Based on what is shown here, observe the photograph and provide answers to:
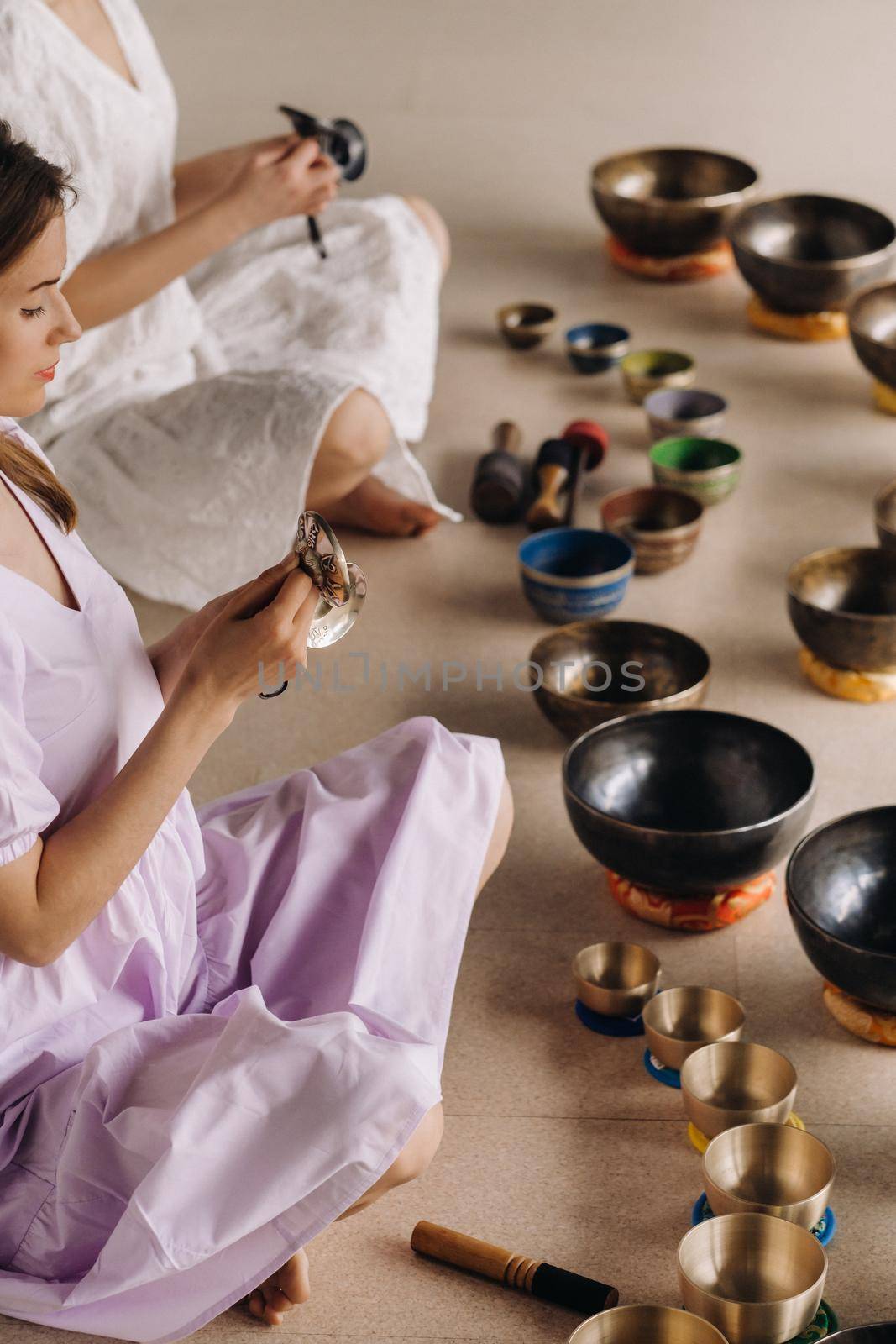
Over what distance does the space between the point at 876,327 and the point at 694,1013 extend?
192 cm

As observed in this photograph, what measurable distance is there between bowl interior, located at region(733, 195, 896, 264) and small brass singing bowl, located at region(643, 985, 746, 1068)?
2313mm

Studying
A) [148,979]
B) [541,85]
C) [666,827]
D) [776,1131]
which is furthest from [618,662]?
[541,85]

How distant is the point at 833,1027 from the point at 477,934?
47 centimetres

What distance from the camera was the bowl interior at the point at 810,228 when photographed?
12.2 ft

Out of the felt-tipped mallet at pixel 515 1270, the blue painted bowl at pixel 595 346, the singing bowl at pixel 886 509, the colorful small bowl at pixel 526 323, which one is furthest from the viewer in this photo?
the colorful small bowl at pixel 526 323

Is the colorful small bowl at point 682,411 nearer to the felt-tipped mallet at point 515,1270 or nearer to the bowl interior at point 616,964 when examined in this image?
the bowl interior at point 616,964

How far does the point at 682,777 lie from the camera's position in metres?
2.17

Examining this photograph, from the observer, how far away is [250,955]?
5.64 ft

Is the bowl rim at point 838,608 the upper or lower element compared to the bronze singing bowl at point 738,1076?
upper

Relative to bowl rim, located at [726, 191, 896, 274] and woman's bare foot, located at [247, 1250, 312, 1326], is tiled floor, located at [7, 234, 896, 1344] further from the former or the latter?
bowl rim, located at [726, 191, 896, 274]

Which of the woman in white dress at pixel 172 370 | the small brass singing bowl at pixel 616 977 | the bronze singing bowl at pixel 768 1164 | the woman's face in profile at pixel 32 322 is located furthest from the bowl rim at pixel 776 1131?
the woman in white dress at pixel 172 370

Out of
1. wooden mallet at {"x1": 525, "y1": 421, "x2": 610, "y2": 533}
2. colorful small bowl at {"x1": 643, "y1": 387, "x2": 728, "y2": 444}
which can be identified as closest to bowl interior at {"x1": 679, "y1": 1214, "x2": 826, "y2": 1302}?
wooden mallet at {"x1": 525, "y1": 421, "x2": 610, "y2": 533}

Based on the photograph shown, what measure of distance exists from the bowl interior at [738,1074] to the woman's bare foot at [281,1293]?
0.47 metres

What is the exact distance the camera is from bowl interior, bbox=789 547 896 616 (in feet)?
8.49
